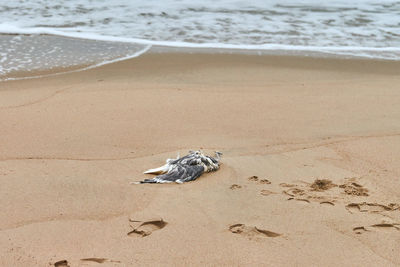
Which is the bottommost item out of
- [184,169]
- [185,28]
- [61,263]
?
[61,263]

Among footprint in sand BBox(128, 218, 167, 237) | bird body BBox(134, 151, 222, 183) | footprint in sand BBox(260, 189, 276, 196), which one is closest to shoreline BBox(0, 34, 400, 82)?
bird body BBox(134, 151, 222, 183)

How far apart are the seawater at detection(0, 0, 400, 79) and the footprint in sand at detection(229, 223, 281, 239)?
4.43 meters

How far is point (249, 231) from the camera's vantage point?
2.83 metres

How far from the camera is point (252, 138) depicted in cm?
434

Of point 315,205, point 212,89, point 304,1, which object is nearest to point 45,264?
point 315,205

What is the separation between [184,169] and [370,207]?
1.25 meters

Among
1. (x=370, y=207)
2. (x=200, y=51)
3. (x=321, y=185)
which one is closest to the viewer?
(x=370, y=207)

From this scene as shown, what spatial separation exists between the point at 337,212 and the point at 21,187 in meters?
2.06

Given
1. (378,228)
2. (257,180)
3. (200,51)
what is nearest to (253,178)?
(257,180)

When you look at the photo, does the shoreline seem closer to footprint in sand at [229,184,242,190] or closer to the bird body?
the bird body

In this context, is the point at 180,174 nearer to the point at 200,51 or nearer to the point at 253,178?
the point at 253,178

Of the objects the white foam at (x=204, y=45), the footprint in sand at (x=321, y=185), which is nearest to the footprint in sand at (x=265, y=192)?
the footprint in sand at (x=321, y=185)

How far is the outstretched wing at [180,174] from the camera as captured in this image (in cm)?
339

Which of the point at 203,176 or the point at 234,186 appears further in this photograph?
the point at 203,176
